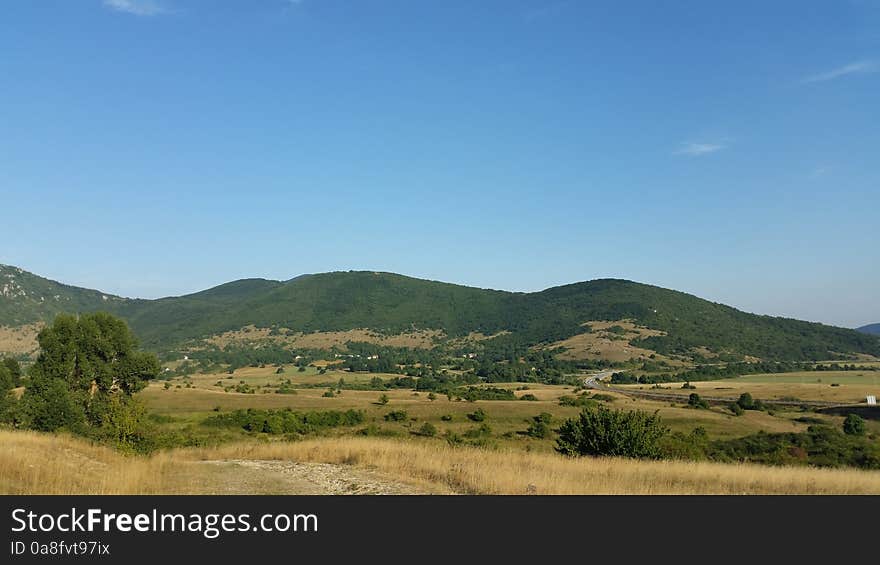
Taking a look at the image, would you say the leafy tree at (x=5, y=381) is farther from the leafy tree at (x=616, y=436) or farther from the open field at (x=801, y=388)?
the open field at (x=801, y=388)

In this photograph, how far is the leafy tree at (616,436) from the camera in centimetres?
2217

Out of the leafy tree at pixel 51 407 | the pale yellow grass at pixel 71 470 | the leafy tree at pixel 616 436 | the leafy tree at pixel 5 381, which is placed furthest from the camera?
the leafy tree at pixel 5 381

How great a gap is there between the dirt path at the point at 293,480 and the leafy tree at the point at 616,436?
10559 millimetres

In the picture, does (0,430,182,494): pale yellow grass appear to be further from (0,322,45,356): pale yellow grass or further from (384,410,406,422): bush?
(0,322,45,356): pale yellow grass

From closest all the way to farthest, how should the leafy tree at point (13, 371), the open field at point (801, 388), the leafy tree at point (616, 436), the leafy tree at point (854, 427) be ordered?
the leafy tree at point (616, 436) → the leafy tree at point (13, 371) → the leafy tree at point (854, 427) → the open field at point (801, 388)

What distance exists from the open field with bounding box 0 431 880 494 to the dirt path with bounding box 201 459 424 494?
23mm

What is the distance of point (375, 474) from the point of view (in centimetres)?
1492

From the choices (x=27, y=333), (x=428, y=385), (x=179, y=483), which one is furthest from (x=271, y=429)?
(x=27, y=333)

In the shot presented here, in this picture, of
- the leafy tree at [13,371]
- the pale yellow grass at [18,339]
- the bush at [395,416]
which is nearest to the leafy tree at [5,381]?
the leafy tree at [13,371]

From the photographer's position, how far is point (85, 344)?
137ft

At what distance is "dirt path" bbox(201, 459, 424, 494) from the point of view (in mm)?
12326

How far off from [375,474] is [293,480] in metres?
2.07

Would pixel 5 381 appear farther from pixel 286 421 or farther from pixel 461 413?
pixel 461 413
